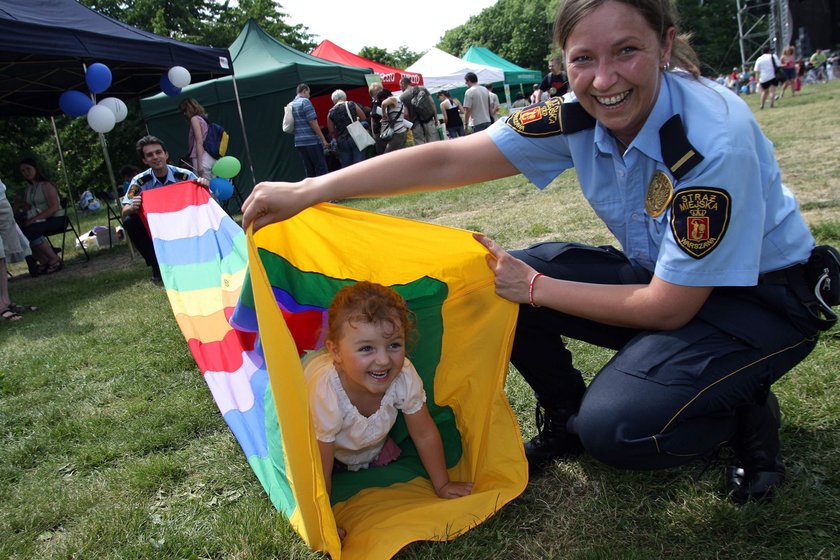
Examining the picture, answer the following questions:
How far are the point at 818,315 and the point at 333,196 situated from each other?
1.32 m

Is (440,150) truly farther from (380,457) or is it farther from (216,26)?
(216,26)

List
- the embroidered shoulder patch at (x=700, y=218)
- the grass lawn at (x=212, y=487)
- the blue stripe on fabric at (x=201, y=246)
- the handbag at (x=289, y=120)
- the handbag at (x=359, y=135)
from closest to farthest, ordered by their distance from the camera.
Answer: the embroidered shoulder patch at (x=700, y=218)
the grass lawn at (x=212, y=487)
the blue stripe on fabric at (x=201, y=246)
the handbag at (x=289, y=120)
the handbag at (x=359, y=135)

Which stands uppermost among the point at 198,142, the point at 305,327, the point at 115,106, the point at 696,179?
the point at 115,106

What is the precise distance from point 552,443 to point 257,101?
10.1 m

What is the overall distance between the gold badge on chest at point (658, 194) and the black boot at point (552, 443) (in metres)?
0.75

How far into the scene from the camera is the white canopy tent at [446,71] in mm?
19078

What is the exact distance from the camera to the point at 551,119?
1887 millimetres

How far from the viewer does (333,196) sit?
1.81 metres

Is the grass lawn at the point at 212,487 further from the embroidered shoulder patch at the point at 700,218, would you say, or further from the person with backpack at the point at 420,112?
the person with backpack at the point at 420,112

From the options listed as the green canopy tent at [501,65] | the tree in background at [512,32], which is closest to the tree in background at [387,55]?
the tree in background at [512,32]

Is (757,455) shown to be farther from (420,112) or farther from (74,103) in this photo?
(420,112)

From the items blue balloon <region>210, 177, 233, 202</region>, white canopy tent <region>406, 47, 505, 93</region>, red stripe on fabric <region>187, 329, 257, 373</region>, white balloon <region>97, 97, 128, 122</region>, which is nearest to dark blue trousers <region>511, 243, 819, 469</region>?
red stripe on fabric <region>187, 329, 257, 373</region>

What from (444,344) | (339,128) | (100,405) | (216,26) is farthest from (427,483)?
(216,26)

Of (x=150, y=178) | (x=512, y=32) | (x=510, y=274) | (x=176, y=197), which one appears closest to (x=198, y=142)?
(x=150, y=178)
